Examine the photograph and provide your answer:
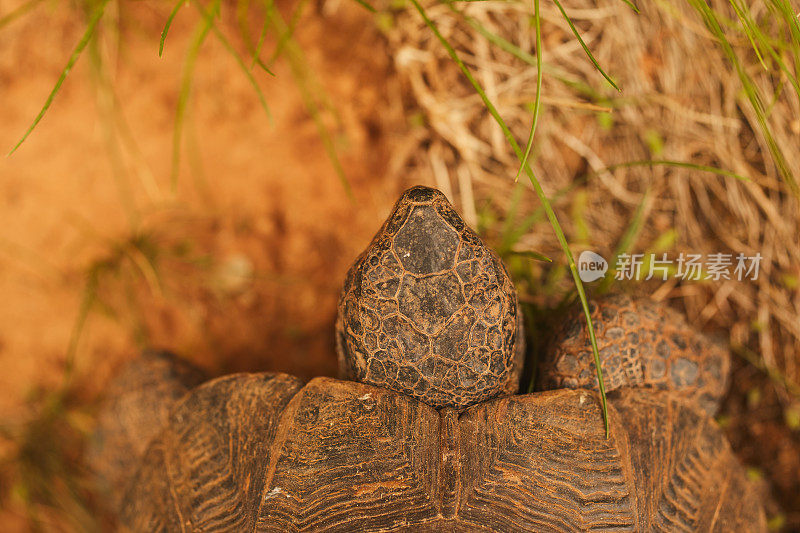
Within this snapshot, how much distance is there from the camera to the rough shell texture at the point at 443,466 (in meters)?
1.07

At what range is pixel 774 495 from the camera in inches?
73.6

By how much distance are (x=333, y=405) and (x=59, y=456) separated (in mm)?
1643

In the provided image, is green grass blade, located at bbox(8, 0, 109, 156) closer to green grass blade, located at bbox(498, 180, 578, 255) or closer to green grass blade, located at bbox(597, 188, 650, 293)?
green grass blade, located at bbox(498, 180, 578, 255)

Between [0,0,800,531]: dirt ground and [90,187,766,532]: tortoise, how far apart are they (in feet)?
2.85

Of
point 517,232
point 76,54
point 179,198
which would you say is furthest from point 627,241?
point 179,198

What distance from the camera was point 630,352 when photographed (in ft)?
4.39

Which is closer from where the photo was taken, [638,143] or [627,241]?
[627,241]

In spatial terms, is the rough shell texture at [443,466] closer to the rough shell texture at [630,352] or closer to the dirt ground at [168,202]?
the rough shell texture at [630,352]

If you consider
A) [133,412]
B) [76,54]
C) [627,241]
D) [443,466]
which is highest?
[76,54]

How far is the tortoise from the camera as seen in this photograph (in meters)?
1.07

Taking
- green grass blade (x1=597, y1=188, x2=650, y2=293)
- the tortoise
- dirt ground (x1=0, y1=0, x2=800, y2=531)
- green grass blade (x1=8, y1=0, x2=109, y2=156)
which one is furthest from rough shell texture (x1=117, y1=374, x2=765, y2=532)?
dirt ground (x1=0, y1=0, x2=800, y2=531)

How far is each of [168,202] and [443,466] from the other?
159cm

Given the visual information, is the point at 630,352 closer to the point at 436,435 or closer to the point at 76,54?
the point at 436,435

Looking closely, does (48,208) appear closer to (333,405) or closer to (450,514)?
(333,405)
